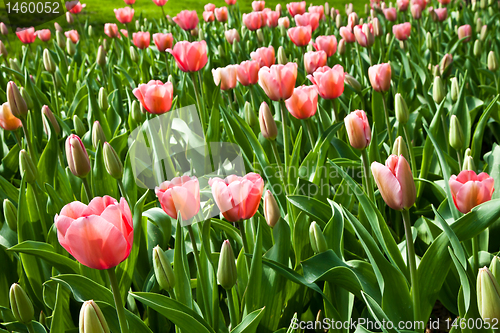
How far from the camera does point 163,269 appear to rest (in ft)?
3.08

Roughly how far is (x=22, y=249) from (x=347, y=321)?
833mm

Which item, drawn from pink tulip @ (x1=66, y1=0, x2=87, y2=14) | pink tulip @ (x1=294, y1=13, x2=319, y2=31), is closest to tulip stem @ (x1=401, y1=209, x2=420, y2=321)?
pink tulip @ (x1=294, y1=13, x2=319, y2=31)

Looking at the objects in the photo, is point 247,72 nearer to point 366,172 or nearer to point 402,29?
point 366,172

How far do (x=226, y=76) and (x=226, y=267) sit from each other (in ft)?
4.22

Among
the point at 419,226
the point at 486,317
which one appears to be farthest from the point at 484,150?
the point at 486,317

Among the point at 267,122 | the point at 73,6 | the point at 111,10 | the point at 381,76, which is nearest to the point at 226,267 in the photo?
the point at 267,122

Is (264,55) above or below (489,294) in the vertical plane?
above

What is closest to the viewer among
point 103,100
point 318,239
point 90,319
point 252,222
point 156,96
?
point 90,319

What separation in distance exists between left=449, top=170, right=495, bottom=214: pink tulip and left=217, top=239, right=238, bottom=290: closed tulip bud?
515 mm

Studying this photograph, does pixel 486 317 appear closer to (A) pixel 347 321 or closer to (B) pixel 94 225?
(A) pixel 347 321

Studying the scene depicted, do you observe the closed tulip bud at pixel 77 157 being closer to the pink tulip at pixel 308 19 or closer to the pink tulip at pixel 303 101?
the pink tulip at pixel 303 101

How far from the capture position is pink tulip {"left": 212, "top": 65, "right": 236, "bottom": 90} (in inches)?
79.7

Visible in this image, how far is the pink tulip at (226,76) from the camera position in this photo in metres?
2.02

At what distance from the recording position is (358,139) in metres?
1.21
